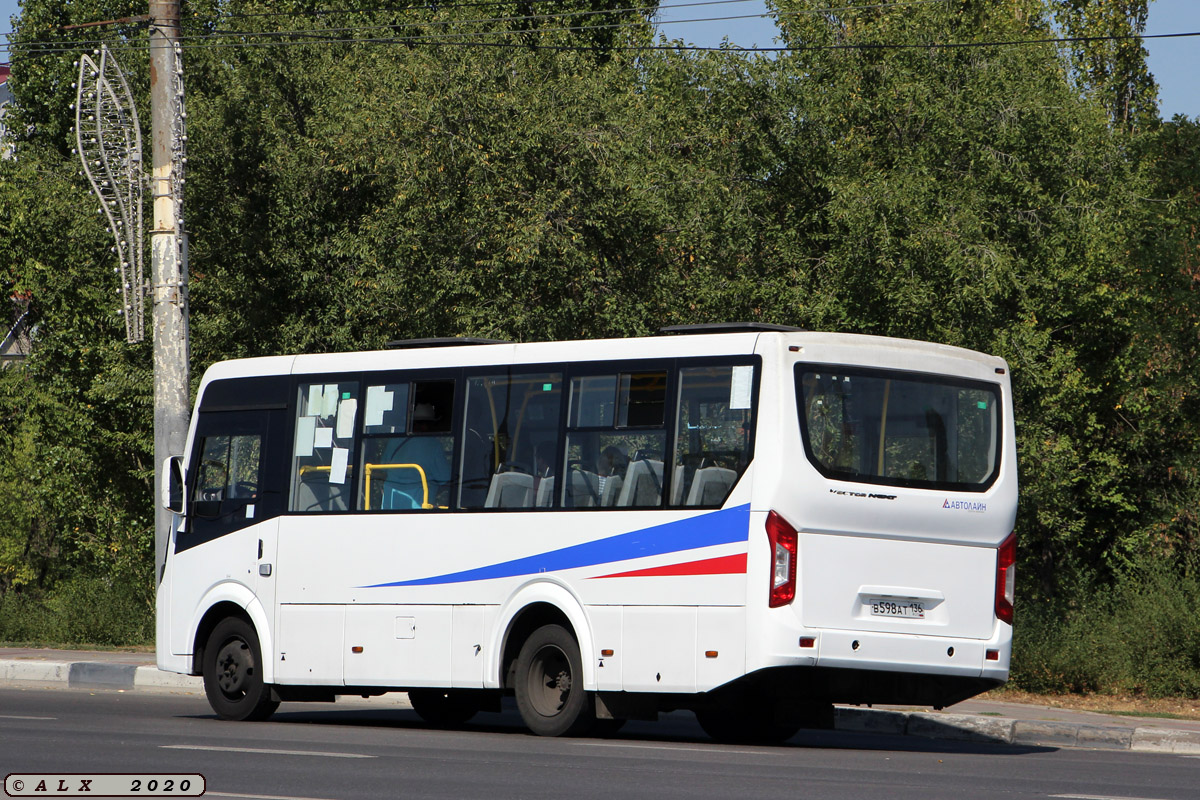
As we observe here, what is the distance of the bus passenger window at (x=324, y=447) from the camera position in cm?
1495

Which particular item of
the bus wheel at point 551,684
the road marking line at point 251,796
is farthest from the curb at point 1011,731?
the road marking line at point 251,796

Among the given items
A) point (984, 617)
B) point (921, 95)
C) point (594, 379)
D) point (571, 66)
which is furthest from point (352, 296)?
point (984, 617)

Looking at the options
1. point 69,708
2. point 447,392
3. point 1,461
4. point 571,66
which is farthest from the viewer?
point 1,461

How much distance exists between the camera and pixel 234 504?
15.8m

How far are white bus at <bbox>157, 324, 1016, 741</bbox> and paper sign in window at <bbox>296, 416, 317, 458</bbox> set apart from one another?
3 cm

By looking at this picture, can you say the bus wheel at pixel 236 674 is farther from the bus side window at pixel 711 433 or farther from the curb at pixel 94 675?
the bus side window at pixel 711 433

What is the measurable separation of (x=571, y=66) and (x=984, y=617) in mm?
13850

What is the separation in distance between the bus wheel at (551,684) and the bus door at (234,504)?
2.83 meters

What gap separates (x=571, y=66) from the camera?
2484cm

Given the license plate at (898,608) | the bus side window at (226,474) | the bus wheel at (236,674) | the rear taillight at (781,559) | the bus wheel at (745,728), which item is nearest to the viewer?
the rear taillight at (781,559)

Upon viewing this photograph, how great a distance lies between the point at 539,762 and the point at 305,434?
5.17m

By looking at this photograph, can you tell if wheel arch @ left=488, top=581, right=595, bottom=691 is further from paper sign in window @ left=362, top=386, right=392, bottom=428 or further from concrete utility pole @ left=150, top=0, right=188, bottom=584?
concrete utility pole @ left=150, top=0, right=188, bottom=584

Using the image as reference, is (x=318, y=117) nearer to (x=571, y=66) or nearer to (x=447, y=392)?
(x=571, y=66)

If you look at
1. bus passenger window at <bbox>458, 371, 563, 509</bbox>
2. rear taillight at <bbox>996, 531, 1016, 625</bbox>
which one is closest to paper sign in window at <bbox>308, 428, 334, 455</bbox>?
bus passenger window at <bbox>458, 371, 563, 509</bbox>
